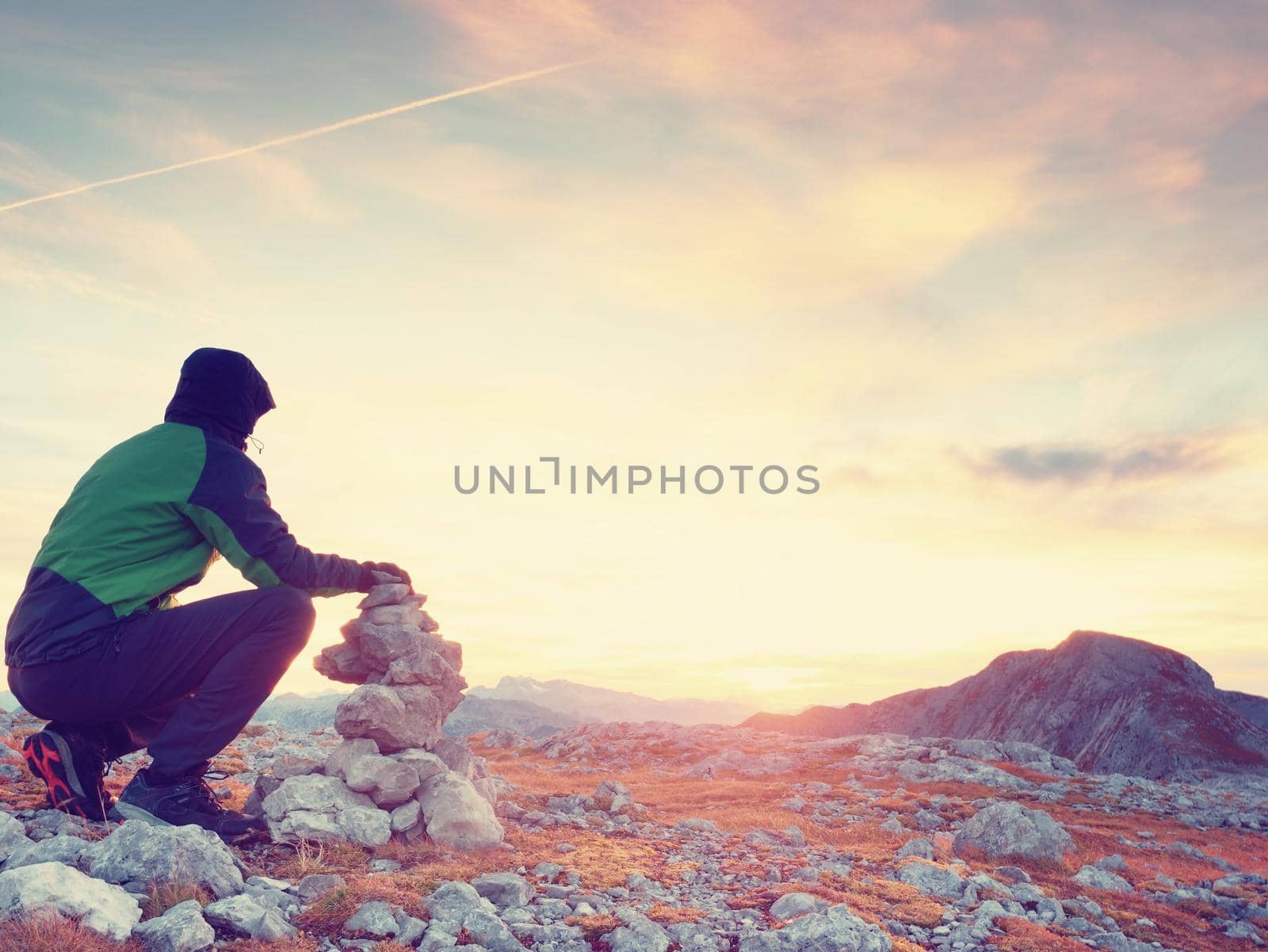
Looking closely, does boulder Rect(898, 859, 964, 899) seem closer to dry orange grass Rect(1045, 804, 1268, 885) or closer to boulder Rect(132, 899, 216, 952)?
dry orange grass Rect(1045, 804, 1268, 885)

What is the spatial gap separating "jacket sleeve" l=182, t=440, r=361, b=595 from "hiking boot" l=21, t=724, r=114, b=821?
99.7 inches

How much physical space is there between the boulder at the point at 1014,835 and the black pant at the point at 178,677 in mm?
16291

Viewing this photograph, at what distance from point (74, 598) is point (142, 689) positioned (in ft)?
3.88

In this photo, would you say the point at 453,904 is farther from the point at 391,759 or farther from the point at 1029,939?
the point at 1029,939

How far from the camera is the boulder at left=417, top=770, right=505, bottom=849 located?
436 inches

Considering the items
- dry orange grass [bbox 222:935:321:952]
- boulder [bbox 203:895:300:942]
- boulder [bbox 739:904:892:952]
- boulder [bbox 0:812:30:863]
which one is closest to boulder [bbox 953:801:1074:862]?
boulder [bbox 739:904:892:952]

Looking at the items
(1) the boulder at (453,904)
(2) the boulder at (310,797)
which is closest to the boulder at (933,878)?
(1) the boulder at (453,904)

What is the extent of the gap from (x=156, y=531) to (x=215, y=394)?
177cm

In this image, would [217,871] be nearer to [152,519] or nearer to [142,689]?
[142,689]

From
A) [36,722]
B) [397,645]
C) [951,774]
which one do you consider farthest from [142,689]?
[951,774]

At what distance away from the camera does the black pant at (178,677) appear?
8164mm

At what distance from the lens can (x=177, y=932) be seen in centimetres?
606

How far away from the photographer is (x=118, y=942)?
228 inches

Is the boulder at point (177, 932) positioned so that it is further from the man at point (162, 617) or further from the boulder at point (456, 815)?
the boulder at point (456, 815)
